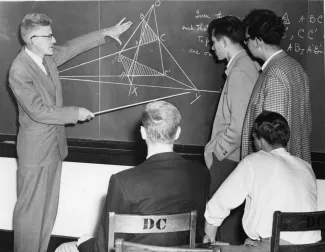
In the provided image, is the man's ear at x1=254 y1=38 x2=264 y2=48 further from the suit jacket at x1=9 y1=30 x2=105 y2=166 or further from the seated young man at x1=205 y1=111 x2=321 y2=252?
the suit jacket at x1=9 y1=30 x2=105 y2=166

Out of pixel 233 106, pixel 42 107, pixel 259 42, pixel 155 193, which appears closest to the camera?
pixel 155 193

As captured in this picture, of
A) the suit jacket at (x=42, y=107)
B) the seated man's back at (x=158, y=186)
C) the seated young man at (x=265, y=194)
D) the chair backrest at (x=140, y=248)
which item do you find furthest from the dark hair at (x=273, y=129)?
the suit jacket at (x=42, y=107)

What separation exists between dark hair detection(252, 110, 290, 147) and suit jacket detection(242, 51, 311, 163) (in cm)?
54

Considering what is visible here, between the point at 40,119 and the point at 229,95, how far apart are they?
4.08ft

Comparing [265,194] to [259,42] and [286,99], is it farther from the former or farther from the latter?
[259,42]

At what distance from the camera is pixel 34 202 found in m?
3.95

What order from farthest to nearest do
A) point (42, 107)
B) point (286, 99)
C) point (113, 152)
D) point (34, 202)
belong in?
1. point (113, 152)
2. point (34, 202)
3. point (42, 107)
4. point (286, 99)

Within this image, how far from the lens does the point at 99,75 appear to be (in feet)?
13.7

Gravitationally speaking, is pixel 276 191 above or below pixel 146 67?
below

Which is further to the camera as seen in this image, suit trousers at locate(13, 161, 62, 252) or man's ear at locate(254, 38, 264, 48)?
suit trousers at locate(13, 161, 62, 252)

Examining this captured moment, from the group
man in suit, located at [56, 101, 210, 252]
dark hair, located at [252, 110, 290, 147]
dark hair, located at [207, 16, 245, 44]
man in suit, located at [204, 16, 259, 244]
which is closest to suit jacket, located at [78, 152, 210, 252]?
man in suit, located at [56, 101, 210, 252]

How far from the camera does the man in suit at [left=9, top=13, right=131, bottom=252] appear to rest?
12.3 ft

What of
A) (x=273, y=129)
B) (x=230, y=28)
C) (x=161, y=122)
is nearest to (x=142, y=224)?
(x=161, y=122)

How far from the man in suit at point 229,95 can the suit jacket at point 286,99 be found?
99 mm
